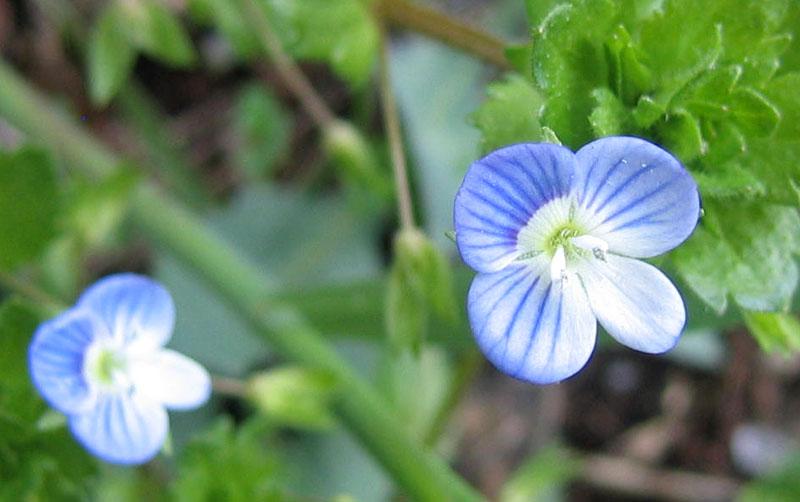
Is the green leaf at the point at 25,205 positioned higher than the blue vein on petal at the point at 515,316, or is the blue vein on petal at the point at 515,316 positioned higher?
the green leaf at the point at 25,205

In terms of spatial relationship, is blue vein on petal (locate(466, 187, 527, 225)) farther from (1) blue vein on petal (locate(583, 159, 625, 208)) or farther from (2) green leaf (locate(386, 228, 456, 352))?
(2) green leaf (locate(386, 228, 456, 352))

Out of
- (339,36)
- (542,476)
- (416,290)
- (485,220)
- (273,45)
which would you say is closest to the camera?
(485,220)

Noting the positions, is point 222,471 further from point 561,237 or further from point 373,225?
point 373,225

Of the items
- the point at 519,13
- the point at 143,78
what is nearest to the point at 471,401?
the point at 519,13

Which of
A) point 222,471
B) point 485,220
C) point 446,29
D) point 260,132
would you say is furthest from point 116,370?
point 260,132

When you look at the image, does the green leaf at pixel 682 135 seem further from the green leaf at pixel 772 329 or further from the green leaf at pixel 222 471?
the green leaf at pixel 222 471

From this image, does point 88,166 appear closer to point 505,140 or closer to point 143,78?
point 143,78

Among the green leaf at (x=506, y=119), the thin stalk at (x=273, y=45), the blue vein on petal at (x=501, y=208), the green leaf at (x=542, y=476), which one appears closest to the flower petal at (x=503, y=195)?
the blue vein on petal at (x=501, y=208)
